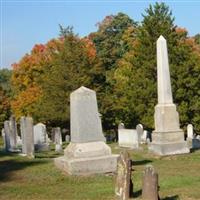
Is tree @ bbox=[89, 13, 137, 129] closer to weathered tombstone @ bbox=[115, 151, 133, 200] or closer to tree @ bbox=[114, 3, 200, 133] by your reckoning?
tree @ bbox=[114, 3, 200, 133]

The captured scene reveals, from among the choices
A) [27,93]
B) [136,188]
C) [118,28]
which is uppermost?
[118,28]

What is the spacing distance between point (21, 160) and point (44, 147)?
5503 mm

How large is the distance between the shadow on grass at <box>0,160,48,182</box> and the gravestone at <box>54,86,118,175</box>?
153 cm

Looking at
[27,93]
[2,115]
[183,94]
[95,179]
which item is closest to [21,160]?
[95,179]

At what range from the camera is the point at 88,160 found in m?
12.3

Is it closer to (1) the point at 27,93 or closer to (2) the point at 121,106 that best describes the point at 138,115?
(2) the point at 121,106

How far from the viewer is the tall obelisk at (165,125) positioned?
17.4m

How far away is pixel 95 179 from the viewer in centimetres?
1191

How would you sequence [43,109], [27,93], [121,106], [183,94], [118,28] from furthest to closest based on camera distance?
[118,28], [27,93], [43,109], [121,106], [183,94]

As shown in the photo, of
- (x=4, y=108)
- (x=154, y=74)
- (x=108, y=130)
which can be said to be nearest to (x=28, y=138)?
(x=154, y=74)

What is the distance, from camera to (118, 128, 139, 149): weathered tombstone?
21.2m

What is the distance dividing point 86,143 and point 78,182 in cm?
144

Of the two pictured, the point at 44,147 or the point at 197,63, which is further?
the point at 197,63

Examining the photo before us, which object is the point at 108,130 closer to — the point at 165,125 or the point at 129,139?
the point at 129,139
